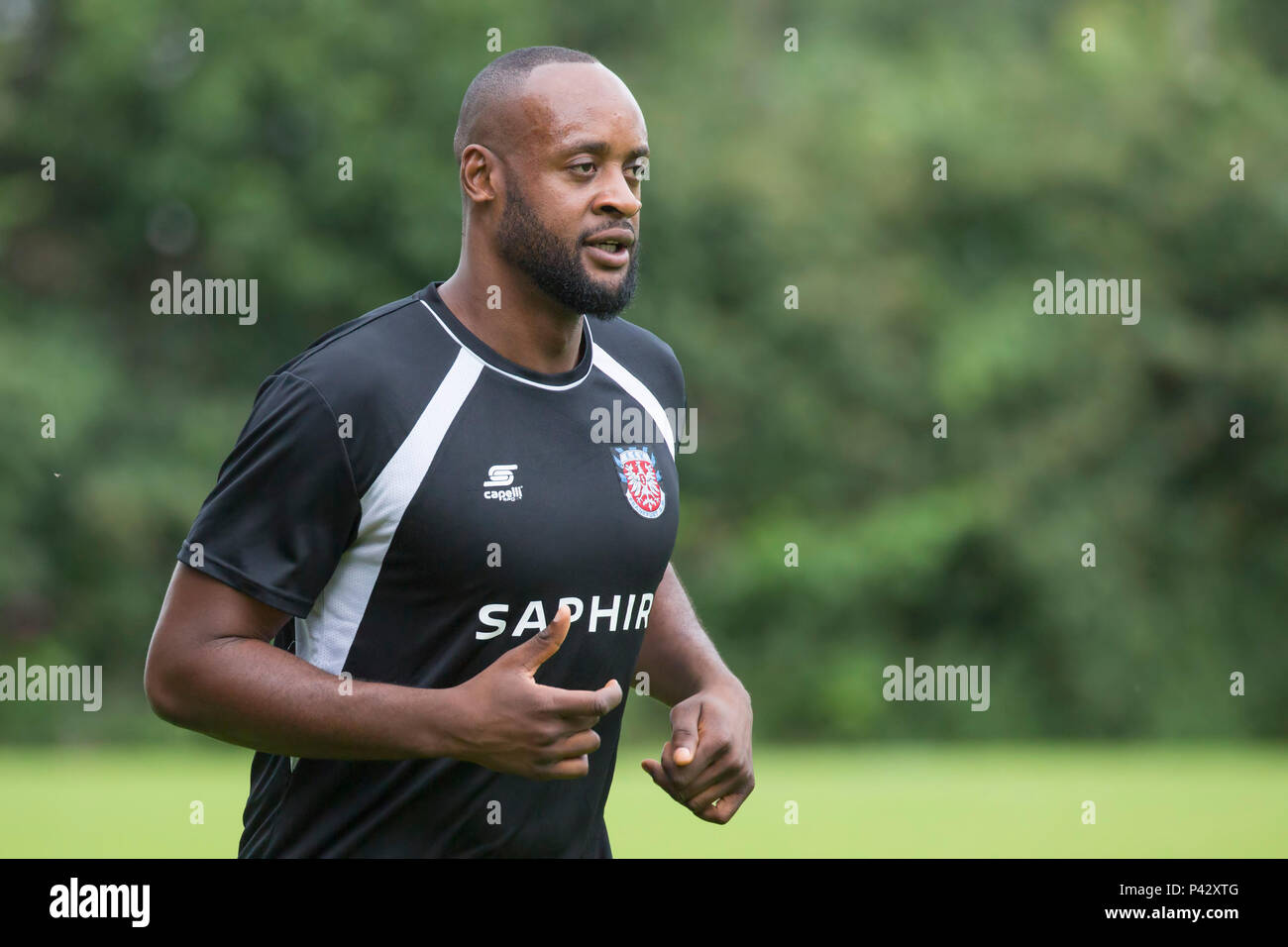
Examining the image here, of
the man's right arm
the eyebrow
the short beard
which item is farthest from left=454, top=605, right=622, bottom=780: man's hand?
the eyebrow

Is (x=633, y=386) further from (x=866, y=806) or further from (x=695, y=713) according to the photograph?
(x=866, y=806)

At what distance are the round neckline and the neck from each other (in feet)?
0.08

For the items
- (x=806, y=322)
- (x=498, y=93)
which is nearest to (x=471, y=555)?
(x=498, y=93)

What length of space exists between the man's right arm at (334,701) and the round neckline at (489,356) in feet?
2.25

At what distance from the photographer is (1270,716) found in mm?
21625

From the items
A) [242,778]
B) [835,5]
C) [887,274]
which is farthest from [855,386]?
[242,778]

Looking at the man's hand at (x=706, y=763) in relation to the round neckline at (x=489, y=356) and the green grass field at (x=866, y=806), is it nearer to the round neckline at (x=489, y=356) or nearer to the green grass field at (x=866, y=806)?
the round neckline at (x=489, y=356)

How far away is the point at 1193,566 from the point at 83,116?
55.1 feet

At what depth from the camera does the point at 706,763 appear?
3271mm

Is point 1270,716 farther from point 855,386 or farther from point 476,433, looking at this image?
point 476,433

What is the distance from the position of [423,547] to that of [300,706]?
15.4 inches

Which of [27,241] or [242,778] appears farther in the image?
[27,241]

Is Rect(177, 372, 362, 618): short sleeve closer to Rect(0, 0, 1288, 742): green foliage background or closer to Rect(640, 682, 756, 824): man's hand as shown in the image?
Rect(640, 682, 756, 824): man's hand

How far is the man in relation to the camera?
2879 millimetres
